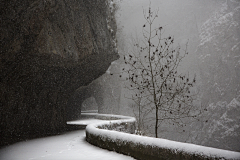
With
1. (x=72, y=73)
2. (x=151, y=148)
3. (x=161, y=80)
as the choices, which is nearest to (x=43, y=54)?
(x=72, y=73)

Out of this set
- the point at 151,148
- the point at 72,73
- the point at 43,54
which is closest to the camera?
the point at 151,148

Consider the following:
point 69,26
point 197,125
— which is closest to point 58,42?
point 69,26

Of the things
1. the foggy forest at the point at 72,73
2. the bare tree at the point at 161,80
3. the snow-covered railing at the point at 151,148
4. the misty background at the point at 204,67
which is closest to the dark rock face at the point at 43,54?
the foggy forest at the point at 72,73

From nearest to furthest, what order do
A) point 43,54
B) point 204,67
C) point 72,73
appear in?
point 43,54, point 72,73, point 204,67

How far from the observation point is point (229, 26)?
47.2 m

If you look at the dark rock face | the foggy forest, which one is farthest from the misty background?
the dark rock face

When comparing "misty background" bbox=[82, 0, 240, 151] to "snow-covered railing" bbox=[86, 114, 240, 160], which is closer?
"snow-covered railing" bbox=[86, 114, 240, 160]

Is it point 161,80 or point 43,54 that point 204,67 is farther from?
point 43,54

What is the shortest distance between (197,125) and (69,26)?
37185 millimetres

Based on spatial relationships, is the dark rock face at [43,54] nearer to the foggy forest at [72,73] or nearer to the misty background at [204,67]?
the foggy forest at [72,73]

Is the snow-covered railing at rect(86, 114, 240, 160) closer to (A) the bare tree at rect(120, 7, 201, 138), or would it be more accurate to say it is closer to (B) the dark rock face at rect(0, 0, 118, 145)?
(A) the bare tree at rect(120, 7, 201, 138)

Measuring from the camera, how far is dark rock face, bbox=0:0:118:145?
7.71 m

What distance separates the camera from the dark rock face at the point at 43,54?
771cm

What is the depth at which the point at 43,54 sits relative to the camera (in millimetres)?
8773
